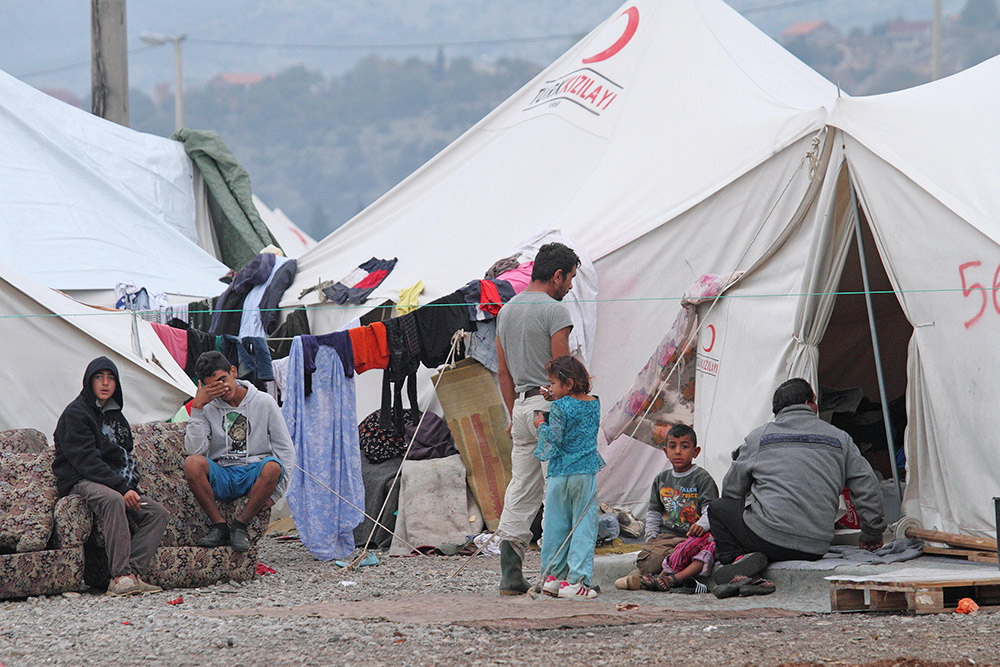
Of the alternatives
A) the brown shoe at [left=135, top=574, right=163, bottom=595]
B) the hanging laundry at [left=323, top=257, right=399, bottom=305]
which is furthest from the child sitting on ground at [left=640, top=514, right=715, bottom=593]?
the hanging laundry at [left=323, top=257, right=399, bottom=305]

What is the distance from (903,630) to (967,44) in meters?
112

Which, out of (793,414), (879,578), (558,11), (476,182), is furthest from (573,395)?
(558,11)

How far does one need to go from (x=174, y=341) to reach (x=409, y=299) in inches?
58.1

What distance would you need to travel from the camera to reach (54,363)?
24.7 feet

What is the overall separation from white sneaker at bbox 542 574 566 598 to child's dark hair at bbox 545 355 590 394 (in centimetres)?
74

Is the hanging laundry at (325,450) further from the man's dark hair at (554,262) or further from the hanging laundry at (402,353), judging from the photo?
the man's dark hair at (554,262)

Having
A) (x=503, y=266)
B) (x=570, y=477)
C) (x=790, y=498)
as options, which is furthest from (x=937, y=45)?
(x=570, y=477)

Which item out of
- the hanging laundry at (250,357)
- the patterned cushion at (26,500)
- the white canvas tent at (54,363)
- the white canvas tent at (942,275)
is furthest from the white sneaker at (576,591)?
the white canvas tent at (54,363)

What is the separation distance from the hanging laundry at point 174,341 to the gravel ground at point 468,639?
2658 mm

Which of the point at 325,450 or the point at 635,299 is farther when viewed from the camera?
the point at 635,299

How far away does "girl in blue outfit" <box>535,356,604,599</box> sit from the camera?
517cm

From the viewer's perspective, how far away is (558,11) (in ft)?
593

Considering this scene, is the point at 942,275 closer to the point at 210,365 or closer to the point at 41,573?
the point at 210,365

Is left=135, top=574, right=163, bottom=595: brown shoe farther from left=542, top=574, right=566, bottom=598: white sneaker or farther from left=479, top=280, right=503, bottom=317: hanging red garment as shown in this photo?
left=479, top=280, right=503, bottom=317: hanging red garment
